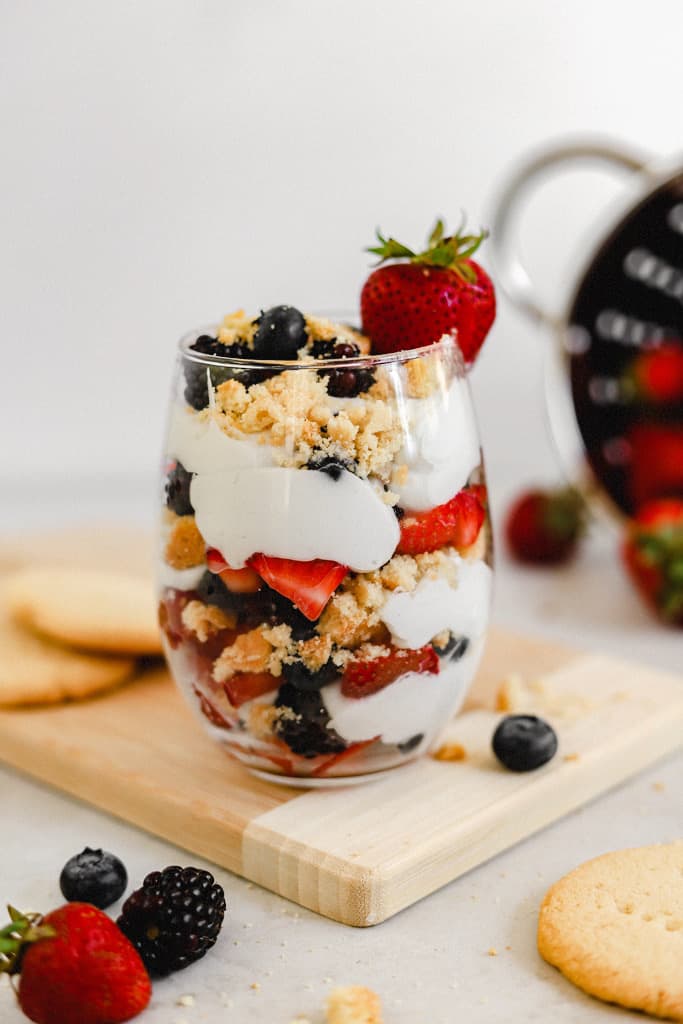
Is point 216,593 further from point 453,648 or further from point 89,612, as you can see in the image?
point 89,612

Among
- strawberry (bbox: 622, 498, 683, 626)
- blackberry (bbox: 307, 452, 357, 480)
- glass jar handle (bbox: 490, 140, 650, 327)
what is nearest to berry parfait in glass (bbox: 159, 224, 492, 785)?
blackberry (bbox: 307, 452, 357, 480)

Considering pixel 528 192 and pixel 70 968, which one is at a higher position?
pixel 528 192

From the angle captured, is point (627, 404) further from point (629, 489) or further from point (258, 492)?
point (258, 492)

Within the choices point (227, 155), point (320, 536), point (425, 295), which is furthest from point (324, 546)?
point (227, 155)

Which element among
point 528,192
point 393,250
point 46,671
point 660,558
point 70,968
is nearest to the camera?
point 70,968

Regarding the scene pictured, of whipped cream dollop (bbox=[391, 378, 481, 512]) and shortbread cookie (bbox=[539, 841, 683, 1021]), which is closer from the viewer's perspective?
shortbread cookie (bbox=[539, 841, 683, 1021])

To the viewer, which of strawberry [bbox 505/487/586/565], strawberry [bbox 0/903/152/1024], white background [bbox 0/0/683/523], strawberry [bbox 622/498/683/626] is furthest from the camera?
white background [bbox 0/0/683/523]

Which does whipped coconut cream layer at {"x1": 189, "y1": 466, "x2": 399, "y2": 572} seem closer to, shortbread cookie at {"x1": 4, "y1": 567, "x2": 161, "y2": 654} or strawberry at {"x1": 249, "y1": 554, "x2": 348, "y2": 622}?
strawberry at {"x1": 249, "y1": 554, "x2": 348, "y2": 622}
